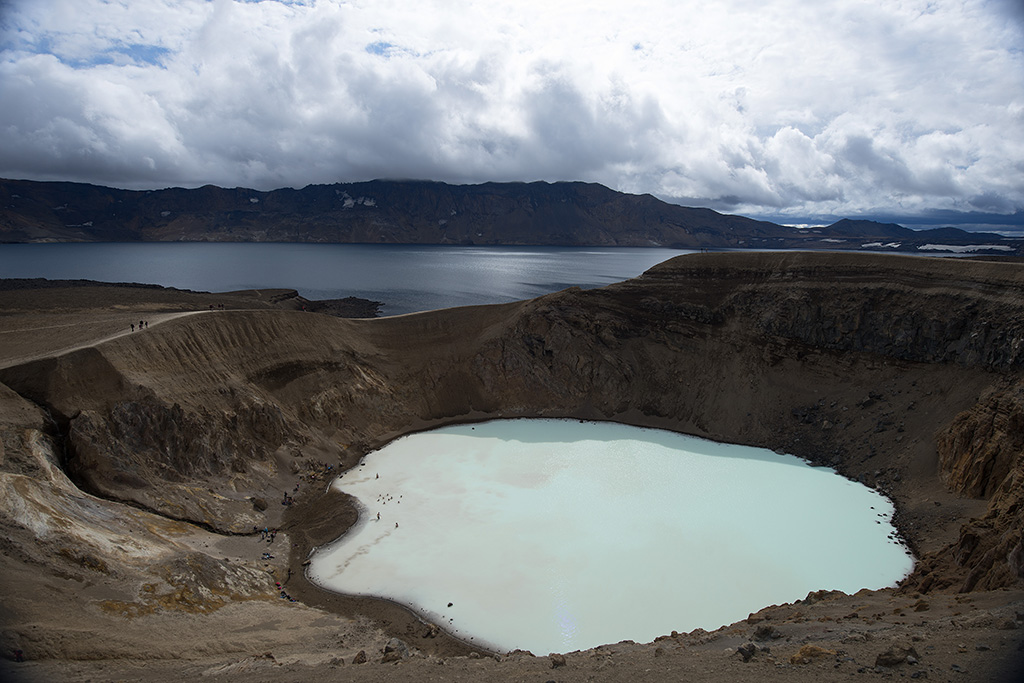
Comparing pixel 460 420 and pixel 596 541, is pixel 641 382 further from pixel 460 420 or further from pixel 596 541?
pixel 596 541

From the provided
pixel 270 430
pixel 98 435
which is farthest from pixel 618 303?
pixel 98 435

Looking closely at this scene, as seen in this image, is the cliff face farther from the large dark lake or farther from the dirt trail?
the large dark lake

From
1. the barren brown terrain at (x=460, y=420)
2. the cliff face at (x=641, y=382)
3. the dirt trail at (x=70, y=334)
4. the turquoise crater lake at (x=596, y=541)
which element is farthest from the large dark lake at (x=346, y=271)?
the turquoise crater lake at (x=596, y=541)

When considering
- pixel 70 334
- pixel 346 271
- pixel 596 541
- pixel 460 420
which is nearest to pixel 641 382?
pixel 460 420

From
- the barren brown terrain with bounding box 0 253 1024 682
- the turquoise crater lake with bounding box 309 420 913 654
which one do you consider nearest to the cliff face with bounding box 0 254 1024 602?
the barren brown terrain with bounding box 0 253 1024 682

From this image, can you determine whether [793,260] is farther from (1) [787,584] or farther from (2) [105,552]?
(2) [105,552]

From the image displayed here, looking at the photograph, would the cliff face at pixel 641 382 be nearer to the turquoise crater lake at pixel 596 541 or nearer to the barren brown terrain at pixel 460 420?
the barren brown terrain at pixel 460 420
